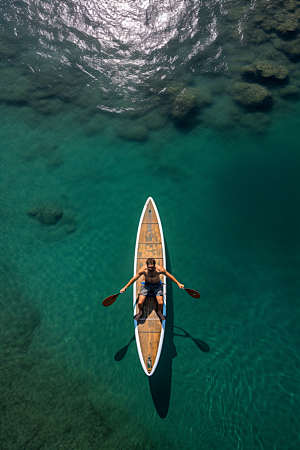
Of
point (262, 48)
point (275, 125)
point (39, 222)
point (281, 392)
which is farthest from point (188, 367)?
point (262, 48)

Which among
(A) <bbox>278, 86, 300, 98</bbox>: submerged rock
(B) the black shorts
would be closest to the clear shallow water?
(A) <bbox>278, 86, 300, 98</bbox>: submerged rock

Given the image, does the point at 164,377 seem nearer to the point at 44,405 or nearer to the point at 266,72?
the point at 44,405

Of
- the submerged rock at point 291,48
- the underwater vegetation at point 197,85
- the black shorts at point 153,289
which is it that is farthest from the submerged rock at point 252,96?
the black shorts at point 153,289

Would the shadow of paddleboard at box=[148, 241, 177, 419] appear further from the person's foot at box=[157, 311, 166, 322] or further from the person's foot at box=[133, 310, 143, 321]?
the person's foot at box=[133, 310, 143, 321]

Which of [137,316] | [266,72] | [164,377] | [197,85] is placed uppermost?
[266,72]

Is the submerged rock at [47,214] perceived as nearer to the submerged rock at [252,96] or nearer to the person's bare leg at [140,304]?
the person's bare leg at [140,304]

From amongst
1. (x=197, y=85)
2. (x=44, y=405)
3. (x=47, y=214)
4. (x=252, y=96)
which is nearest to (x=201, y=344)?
(x=44, y=405)
